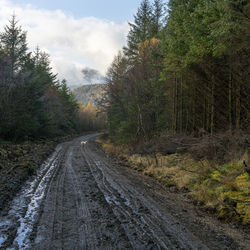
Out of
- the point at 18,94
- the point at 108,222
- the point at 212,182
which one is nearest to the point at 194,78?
the point at 212,182

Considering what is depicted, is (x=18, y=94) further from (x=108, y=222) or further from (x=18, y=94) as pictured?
(x=108, y=222)

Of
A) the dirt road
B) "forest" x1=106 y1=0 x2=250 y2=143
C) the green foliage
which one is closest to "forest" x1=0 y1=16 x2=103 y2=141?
the green foliage

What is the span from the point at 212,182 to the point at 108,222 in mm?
3889

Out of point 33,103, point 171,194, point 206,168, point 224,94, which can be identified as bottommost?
point 171,194

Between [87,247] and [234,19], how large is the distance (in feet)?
28.8

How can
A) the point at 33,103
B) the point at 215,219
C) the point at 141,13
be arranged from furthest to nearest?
the point at 141,13 → the point at 33,103 → the point at 215,219

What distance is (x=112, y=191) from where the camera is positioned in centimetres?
702

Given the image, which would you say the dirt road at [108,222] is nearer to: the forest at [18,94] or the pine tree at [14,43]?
the forest at [18,94]

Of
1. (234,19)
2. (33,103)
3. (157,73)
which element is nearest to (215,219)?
(234,19)

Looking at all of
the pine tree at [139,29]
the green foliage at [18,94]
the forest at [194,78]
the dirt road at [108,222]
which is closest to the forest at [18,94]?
the green foliage at [18,94]

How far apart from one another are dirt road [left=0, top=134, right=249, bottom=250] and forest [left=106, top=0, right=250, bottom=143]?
429cm

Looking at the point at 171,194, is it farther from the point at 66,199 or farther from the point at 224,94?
the point at 224,94

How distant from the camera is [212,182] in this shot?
6.84 metres

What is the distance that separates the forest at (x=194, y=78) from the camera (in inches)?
341
